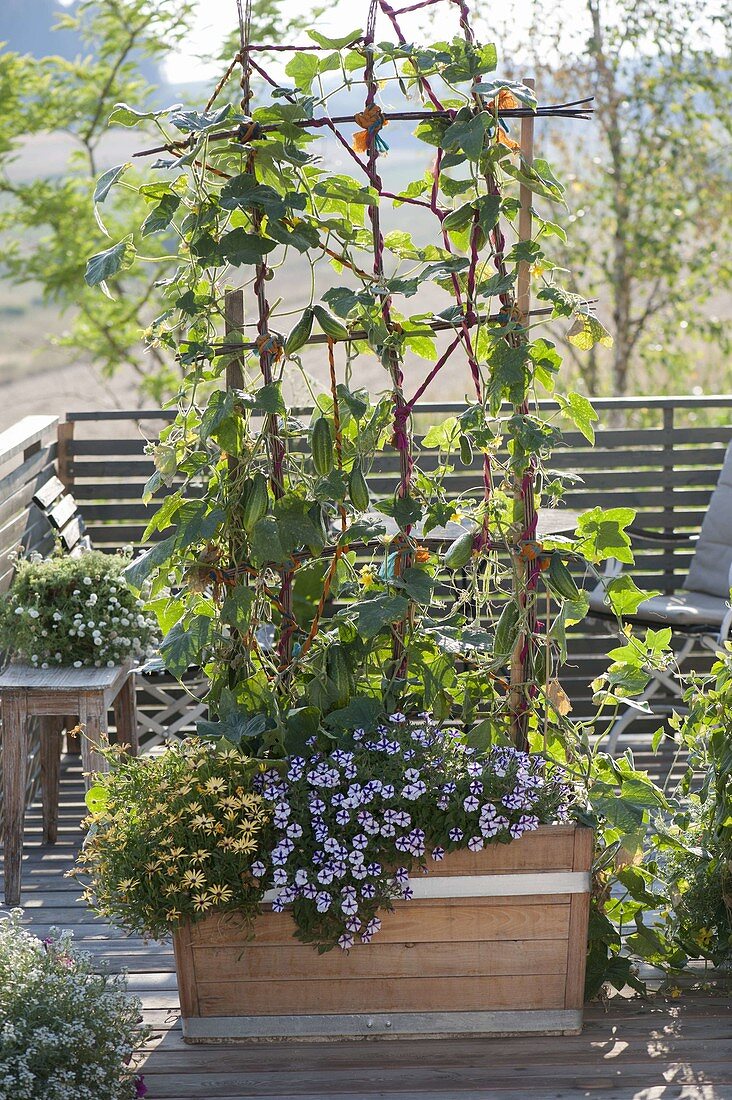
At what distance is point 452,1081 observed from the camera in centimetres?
202

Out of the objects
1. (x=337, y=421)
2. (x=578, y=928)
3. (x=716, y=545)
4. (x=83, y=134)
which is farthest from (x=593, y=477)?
(x=83, y=134)

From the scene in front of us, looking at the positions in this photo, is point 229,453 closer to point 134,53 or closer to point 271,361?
point 271,361

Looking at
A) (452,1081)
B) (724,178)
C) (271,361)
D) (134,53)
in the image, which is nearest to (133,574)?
(271,361)

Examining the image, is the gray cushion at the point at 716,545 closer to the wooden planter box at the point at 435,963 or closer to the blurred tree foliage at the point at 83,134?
the wooden planter box at the point at 435,963

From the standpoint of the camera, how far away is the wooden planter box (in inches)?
82.3

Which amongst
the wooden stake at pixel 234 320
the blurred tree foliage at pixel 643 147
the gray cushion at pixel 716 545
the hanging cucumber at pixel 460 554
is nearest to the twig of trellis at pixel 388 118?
the wooden stake at pixel 234 320

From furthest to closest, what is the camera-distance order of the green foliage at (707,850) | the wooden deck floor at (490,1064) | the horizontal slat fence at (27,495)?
the horizontal slat fence at (27,495)
the green foliage at (707,850)
the wooden deck floor at (490,1064)

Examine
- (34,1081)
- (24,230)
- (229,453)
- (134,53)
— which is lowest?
(34,1081)

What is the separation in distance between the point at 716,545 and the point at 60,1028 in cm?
281

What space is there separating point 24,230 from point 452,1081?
4.78m

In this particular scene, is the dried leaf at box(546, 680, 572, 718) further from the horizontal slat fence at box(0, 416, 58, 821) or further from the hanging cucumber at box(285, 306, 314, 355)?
the horizontal slat fence at box(0, 416, 58, 821)

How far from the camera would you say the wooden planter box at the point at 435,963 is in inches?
82.3

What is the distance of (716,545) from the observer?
3.99m

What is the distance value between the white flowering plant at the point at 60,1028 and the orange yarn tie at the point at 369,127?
1497 millimetres
